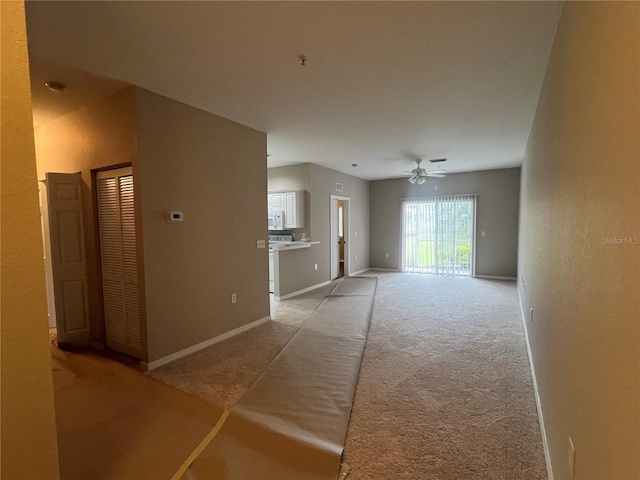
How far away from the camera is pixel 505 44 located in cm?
208

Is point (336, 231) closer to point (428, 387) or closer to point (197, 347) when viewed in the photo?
point (197, 347)

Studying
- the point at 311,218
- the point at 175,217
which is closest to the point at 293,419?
the point at 175,217

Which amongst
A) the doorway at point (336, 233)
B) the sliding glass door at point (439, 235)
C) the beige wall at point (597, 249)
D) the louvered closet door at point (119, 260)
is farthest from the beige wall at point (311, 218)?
the beige wall at point (597, 249)

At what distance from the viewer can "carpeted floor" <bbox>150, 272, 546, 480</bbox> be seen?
69.2 inches

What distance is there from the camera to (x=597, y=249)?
1.04 meters

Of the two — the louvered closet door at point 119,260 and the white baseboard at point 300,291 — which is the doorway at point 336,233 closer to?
the white baseboard at point 300,291

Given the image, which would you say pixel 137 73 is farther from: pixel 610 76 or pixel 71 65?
pixel 610 76

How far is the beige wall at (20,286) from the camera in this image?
82cm

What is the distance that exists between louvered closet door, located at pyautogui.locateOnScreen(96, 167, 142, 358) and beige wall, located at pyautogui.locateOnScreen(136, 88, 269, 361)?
0.24 m

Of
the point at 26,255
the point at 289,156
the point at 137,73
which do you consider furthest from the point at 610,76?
the point at 289,156

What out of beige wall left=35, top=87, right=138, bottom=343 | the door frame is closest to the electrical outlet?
beige wall left=35, top=87, right=138, bottom=343

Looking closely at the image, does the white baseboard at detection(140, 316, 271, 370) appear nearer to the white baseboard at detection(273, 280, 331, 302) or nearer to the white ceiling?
the white baseboard at detection(273, 280, 331, 302)

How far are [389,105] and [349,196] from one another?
175 inches

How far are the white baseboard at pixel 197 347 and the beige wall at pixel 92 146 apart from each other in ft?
3.05
